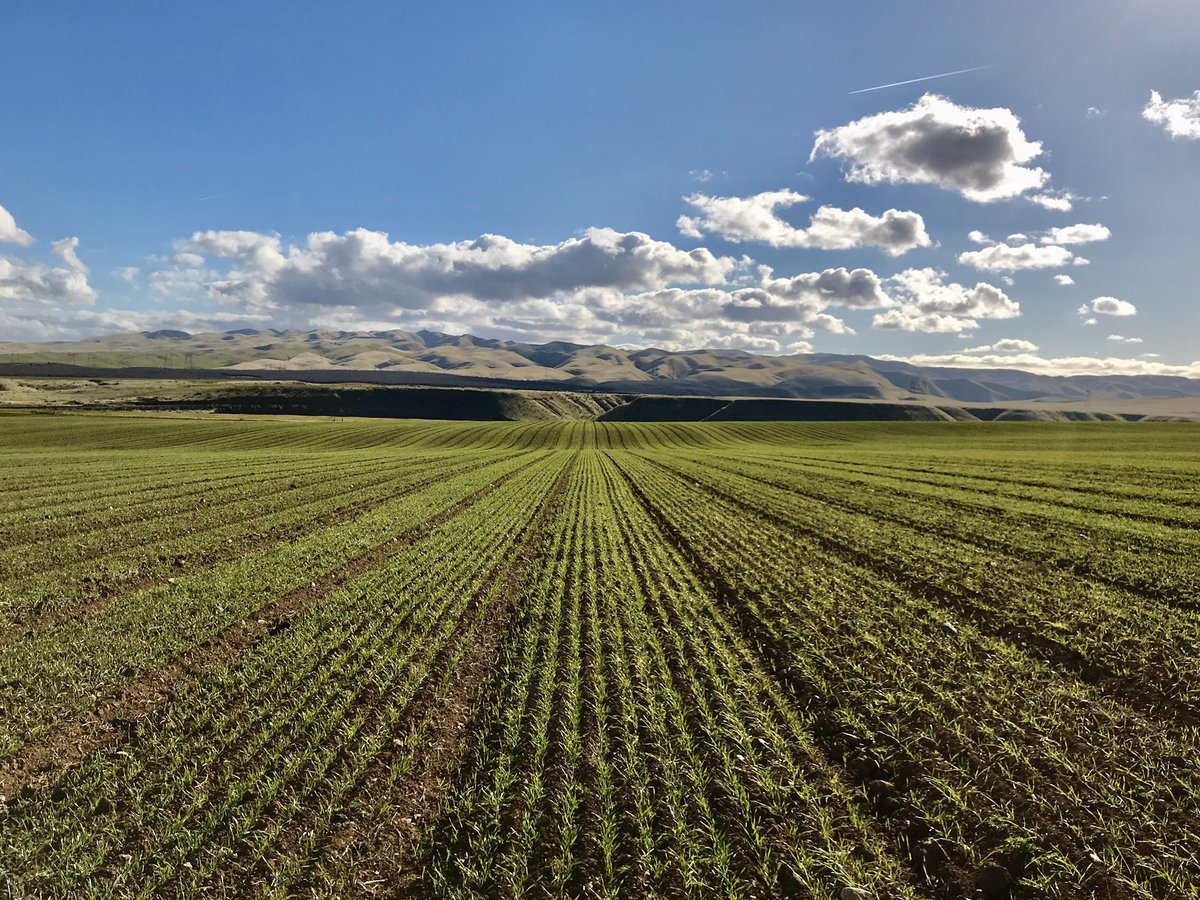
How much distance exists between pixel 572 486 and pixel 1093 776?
123 ft

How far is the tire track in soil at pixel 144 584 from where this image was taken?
14.0 m

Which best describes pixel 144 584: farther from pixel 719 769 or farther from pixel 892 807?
pixel 892 807

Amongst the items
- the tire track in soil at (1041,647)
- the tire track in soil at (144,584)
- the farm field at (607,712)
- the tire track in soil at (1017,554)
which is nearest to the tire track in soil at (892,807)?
the farm field at (607,712)

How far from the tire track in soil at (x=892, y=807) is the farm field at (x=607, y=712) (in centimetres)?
5

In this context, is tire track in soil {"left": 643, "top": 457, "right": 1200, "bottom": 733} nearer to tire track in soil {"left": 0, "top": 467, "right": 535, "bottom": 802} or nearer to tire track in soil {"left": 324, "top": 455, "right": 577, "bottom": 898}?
tire track in soil {"left": 324, "top": 455, "right": 577, "bottom": 898}

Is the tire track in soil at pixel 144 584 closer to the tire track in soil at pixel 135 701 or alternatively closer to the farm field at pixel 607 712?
the farm field at pixel 607 712

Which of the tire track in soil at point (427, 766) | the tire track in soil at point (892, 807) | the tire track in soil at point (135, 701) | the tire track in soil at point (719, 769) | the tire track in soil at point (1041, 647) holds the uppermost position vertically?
the tire track in soil at point (1041, 647)

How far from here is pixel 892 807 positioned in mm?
7617

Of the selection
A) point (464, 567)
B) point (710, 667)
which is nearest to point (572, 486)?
point (464, 567)

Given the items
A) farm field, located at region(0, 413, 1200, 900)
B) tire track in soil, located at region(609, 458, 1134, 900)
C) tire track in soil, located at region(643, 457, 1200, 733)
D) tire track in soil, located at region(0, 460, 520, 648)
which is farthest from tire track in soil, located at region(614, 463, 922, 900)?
tire track in soil, located at region(0, 460, 520, 648)

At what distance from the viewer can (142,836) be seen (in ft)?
23.8

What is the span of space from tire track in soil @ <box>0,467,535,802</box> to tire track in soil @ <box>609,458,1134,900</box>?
1310 cm

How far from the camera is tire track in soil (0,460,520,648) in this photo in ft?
46.0

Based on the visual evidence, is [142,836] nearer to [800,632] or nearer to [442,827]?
[442,827]
